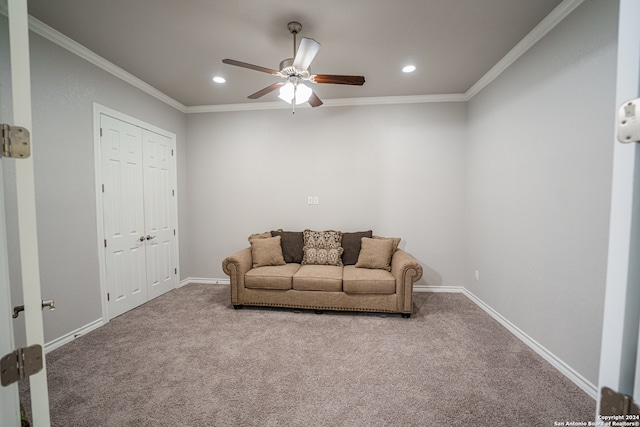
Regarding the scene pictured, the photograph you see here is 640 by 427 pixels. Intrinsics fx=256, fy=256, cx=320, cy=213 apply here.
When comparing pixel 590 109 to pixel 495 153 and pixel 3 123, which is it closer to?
pixel 495 153

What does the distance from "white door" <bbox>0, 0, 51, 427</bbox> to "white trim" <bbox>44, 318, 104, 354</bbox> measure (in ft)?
7.18

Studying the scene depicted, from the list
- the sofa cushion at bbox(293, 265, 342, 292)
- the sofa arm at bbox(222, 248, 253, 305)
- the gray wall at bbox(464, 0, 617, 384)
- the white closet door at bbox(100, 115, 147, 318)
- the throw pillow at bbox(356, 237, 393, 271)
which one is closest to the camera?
the gray wall at bbox(464, 0, 617, 384)

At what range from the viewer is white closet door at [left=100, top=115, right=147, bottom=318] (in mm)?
2855

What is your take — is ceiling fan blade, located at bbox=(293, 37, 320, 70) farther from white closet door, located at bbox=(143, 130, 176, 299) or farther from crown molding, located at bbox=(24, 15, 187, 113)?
white closet door, located at bbox=(143, 130, 176, 299)

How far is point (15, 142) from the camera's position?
0.72 metres

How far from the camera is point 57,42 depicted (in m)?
2.34

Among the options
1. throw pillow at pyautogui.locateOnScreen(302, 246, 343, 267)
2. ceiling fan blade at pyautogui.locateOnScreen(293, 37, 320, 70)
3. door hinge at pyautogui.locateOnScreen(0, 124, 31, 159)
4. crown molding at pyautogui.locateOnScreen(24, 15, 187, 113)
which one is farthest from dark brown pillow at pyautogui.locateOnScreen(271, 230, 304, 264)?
door hinge at pyautogui.locateOnScreen(0, 124, 31, 159)

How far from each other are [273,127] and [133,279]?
9.25 feet

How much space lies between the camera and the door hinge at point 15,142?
2.32 feet

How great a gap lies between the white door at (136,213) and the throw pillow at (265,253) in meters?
1.38

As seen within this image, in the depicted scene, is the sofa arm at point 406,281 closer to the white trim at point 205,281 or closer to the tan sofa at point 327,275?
the tan sofa at point 327,275

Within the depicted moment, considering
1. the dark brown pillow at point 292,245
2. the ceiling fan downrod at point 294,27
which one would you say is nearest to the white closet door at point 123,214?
the dark brown pillow at point 292,245

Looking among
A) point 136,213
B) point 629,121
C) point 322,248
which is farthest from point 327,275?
point 629,121

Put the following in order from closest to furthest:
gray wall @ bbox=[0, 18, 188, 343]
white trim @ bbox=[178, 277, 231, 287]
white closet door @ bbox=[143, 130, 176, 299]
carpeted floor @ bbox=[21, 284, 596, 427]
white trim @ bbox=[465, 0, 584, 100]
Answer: carpeted floor @ bbox=[21, 284, 596, 427] → white trim @ bbox=[465, 0, 584, 100] → gray wall @ bbox=[0, 18, 188, 343] → white closet door @ bbox=[143, 130, 176, 299] → white trim @ bbox=[178, 277, 231, 287]
